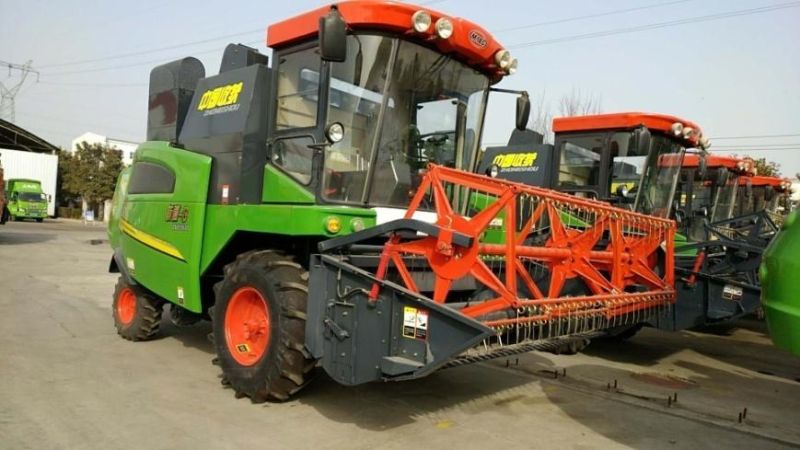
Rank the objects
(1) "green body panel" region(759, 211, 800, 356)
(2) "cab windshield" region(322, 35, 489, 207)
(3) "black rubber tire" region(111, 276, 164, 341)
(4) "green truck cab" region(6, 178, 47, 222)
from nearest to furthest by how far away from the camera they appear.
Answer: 1. (1) "green body panel" region(759, 211, 800, 356)
2. (2) "cab windshield" region(322, 35, 489, 207)
3. (3) "black rubber tire" region(111, 276, 164, 341)
4. (4) "green truck cab" region(6, 178, 47, 222)

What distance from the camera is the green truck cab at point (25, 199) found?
34125 millimetres

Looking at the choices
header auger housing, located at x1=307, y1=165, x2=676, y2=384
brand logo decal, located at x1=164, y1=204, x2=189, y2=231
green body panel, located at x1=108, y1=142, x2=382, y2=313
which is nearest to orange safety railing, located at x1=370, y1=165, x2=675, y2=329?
header auger housing, located at x1=307, y1=165, x2=676, y2=384

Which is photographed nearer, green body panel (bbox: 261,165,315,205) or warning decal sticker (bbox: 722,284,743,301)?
green body panel (bbox: 261,165,315,205)

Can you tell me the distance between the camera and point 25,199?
3422 centimetres

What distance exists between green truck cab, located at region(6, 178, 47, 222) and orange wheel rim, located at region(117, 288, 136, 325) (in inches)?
1296

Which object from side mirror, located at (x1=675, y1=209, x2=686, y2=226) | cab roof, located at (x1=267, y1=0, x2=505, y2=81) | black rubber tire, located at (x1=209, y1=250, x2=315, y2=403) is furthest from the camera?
side mirror, located at (x1=675, y1=209, x2=686, y2=226)

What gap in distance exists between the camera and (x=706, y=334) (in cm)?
904

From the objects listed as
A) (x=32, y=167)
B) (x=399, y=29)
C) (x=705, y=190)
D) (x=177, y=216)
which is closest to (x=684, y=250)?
(x=705, y=190)

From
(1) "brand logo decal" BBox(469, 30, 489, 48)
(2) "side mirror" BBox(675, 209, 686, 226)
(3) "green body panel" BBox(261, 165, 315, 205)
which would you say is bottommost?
(3) "green body panel" BBox(261, 165, 315, 205)

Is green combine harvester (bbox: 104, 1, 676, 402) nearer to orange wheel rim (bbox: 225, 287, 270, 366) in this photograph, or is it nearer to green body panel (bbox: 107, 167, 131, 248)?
orange wheel rim (bbox: 225, 287, 270, 366)

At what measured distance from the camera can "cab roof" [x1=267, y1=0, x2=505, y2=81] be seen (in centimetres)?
420

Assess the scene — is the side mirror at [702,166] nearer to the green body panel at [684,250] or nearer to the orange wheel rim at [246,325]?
the green body panel at [684,250]

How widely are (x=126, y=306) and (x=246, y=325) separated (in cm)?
294

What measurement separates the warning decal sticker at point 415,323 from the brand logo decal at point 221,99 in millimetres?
2463
